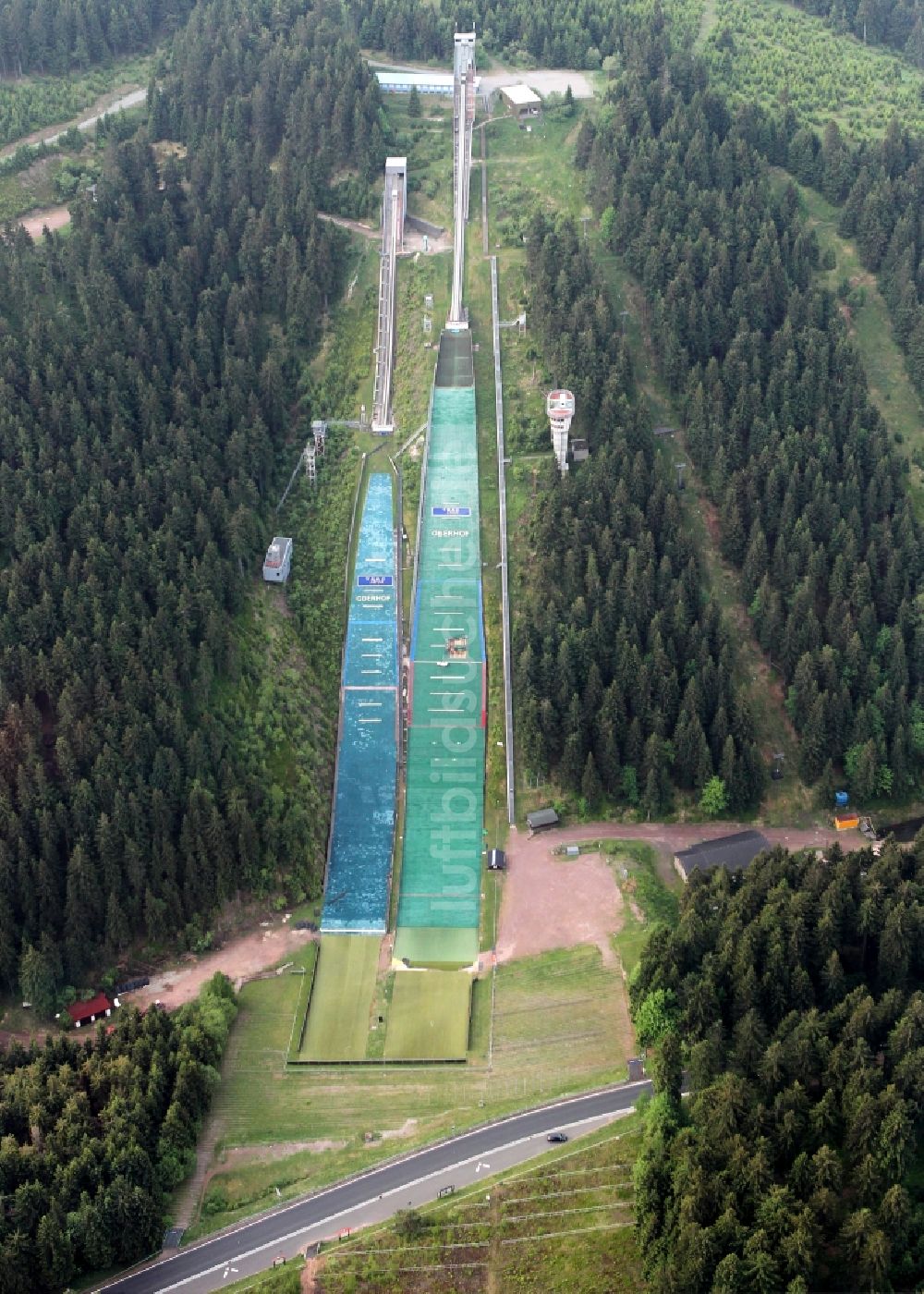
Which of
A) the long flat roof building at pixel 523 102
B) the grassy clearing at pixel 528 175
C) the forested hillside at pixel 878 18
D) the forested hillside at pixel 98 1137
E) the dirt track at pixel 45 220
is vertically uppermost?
the forested hillside at pixel 878 18

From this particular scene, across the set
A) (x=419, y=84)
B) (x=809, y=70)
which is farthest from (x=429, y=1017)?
(x=809, y=70)

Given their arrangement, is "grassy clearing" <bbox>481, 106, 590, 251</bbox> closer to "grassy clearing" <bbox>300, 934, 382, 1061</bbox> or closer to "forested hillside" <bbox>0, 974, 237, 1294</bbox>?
"grassy clearing" <bbox>300, 934, 382, 1061</bbox>

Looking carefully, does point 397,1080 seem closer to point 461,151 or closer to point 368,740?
point 368,740

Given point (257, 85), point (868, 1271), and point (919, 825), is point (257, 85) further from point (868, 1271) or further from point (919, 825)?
point (868, 1271)

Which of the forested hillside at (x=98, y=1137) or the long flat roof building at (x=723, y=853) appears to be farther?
the long flat roof building at (x=723, y=853)

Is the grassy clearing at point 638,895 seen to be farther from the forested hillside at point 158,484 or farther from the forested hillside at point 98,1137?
the forested hillside at point 98,1137

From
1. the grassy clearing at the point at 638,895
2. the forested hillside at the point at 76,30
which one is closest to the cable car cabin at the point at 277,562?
the grassy clearing at the point at 638,895

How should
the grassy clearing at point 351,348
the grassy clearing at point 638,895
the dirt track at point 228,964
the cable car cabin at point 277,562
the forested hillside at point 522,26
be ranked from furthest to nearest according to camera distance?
the forested hillside at point 522,26
the grassy clearing at point 351,348
the cable car cabin at point 277,562
the grassy clearing at point 638,895
the dirt track at point 228,964
